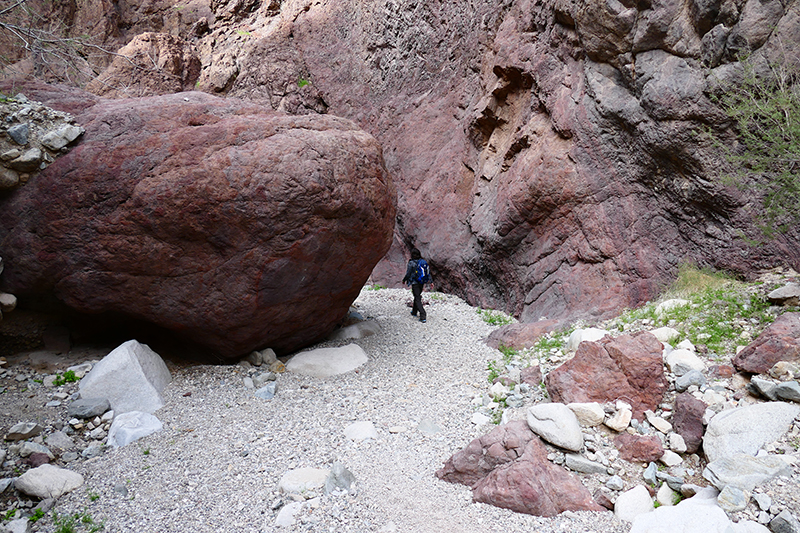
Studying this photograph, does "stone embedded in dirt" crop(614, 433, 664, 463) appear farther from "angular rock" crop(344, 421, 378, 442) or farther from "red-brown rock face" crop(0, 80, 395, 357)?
"red-brown rock face" crop(0, 80, 395, 357)

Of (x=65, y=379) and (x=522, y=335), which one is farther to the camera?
(x=522, y=335)

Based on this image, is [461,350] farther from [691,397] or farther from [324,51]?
[324,51]

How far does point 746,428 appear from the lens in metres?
3.73

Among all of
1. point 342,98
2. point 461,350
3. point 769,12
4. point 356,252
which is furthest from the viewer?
point 342,98

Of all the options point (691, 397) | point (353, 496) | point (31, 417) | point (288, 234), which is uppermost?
point (288, 234)

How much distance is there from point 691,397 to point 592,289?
3920 mm

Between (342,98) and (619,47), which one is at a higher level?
(619,47)

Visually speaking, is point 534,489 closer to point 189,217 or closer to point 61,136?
point 189,217

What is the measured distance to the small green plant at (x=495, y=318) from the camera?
9.09m

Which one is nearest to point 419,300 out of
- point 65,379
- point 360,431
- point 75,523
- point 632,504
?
point 360,431

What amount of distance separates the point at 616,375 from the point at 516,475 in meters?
1.68

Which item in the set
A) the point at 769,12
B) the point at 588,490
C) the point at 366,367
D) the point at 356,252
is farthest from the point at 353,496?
the point at 769,12

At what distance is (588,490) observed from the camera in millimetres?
3684

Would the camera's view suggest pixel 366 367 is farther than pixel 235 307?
Yes
